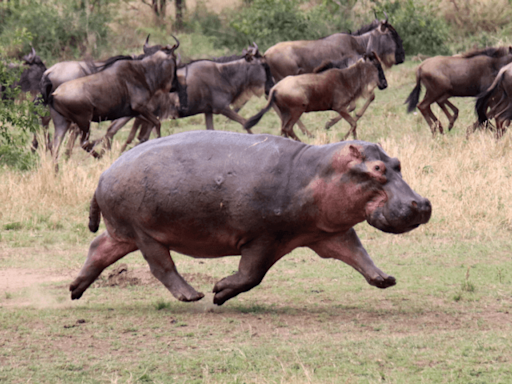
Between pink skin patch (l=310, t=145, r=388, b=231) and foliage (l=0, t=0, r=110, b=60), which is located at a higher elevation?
pink skin patch (l=310, t=145, r=388, b=231)

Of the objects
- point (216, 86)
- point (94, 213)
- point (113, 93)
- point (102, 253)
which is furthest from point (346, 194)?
point (216, 86)

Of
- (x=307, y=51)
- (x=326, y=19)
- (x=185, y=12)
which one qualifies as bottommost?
(x=185, y=12)

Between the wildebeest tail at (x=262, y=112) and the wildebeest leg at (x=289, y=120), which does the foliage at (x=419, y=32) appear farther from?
the wildebeest tail at (x=262, y=112)

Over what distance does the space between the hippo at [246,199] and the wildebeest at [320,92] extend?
7256 mm

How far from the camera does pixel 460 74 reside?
13.3 metres

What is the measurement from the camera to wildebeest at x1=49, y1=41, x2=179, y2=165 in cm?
1077

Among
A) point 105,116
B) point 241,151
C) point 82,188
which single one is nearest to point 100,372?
point 241,151

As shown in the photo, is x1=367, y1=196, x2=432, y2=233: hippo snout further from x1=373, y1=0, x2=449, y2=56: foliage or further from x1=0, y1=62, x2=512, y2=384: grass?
x1=373, y1=0, x2=449, y2=56: foliage

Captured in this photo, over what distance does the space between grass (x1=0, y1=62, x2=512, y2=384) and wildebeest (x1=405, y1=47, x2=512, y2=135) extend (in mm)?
4772

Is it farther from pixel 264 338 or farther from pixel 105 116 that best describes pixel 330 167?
pixel 105 116

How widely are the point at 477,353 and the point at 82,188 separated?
6.00 meters

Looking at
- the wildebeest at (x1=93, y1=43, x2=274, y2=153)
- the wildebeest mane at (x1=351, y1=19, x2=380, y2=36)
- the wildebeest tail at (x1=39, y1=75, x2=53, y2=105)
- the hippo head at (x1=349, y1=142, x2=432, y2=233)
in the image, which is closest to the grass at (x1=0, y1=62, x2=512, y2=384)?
the hippo head at (x1=349, y1=142, x2=432, y2=233)

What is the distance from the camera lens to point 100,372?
3.79 meters


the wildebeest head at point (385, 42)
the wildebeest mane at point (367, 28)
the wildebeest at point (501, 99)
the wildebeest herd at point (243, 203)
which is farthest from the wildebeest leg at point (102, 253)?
the wildebeest mane at point (367, 28)
